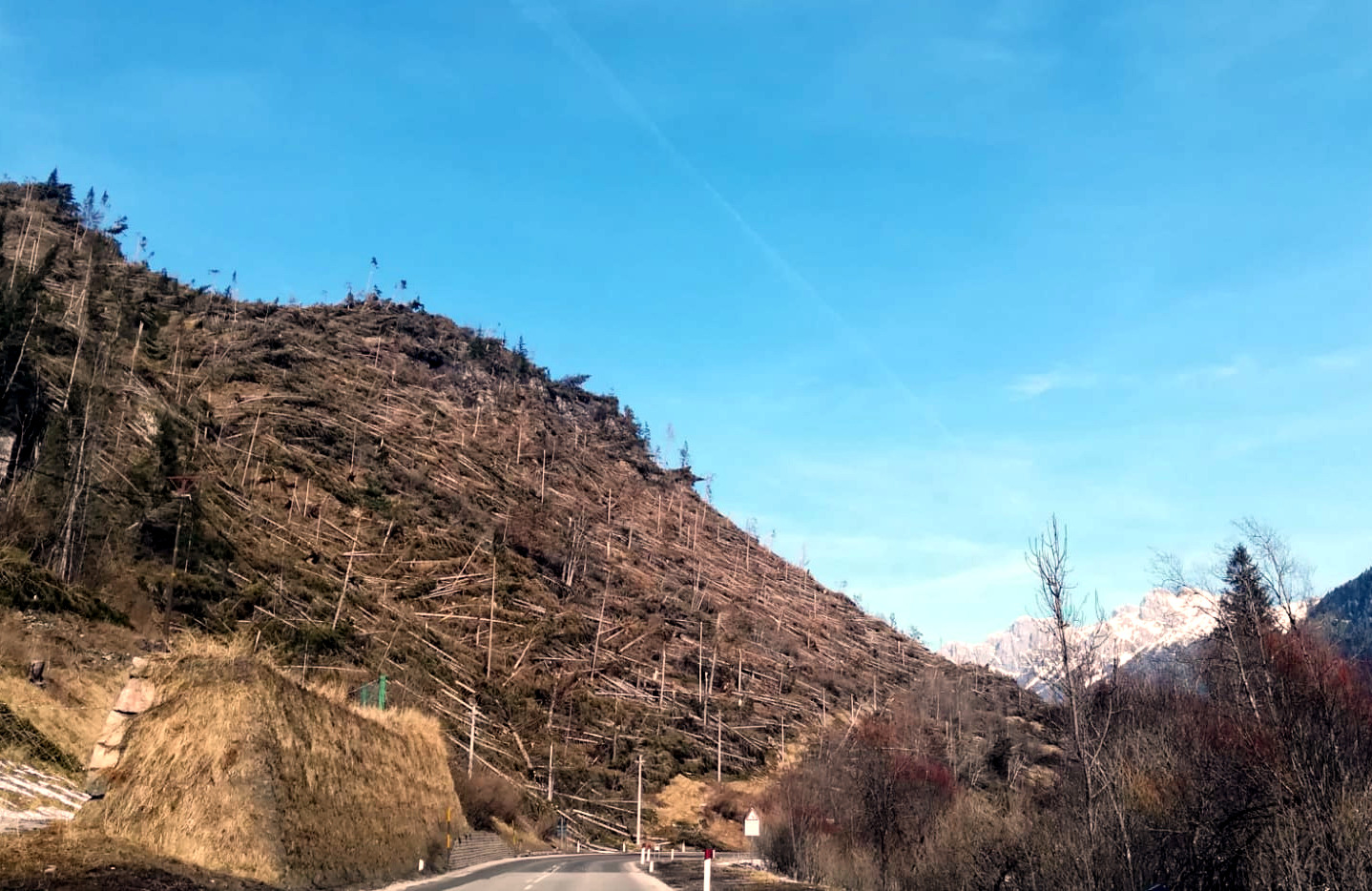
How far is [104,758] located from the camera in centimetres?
1550

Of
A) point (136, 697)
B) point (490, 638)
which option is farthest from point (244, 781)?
point (490, 638)

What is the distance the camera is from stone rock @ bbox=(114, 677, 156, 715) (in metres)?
16.2

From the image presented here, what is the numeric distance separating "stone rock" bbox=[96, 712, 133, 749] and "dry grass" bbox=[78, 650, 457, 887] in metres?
0.19

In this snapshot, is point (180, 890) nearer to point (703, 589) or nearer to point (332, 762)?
point (332, 762)

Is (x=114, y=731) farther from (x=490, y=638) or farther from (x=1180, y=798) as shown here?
(x=490, y=638)

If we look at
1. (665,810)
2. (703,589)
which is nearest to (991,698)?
(703,589)

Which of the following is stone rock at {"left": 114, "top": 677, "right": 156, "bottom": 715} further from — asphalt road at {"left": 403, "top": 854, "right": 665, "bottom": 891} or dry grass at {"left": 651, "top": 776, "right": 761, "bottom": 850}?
dry grass at {"left": 651, "top": 776, "right": 761, "bottom": 850}

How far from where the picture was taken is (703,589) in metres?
103

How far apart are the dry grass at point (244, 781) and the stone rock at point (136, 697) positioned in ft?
0.57

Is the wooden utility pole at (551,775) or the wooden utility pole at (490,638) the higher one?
the wooden utility pole at (490,638)

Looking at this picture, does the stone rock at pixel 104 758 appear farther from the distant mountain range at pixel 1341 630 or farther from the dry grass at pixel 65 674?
the distant mountain range at pixel 1341 630

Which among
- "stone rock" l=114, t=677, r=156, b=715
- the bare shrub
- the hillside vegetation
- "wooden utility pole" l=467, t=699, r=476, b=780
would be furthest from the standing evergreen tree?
"wooden utility pole" l=467, t=699, r=476, b=780

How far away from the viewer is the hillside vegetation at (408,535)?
149 ft

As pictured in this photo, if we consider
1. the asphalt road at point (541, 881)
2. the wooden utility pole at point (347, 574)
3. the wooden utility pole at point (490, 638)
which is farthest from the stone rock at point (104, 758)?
the wooden utility pole at point (490, 638)
